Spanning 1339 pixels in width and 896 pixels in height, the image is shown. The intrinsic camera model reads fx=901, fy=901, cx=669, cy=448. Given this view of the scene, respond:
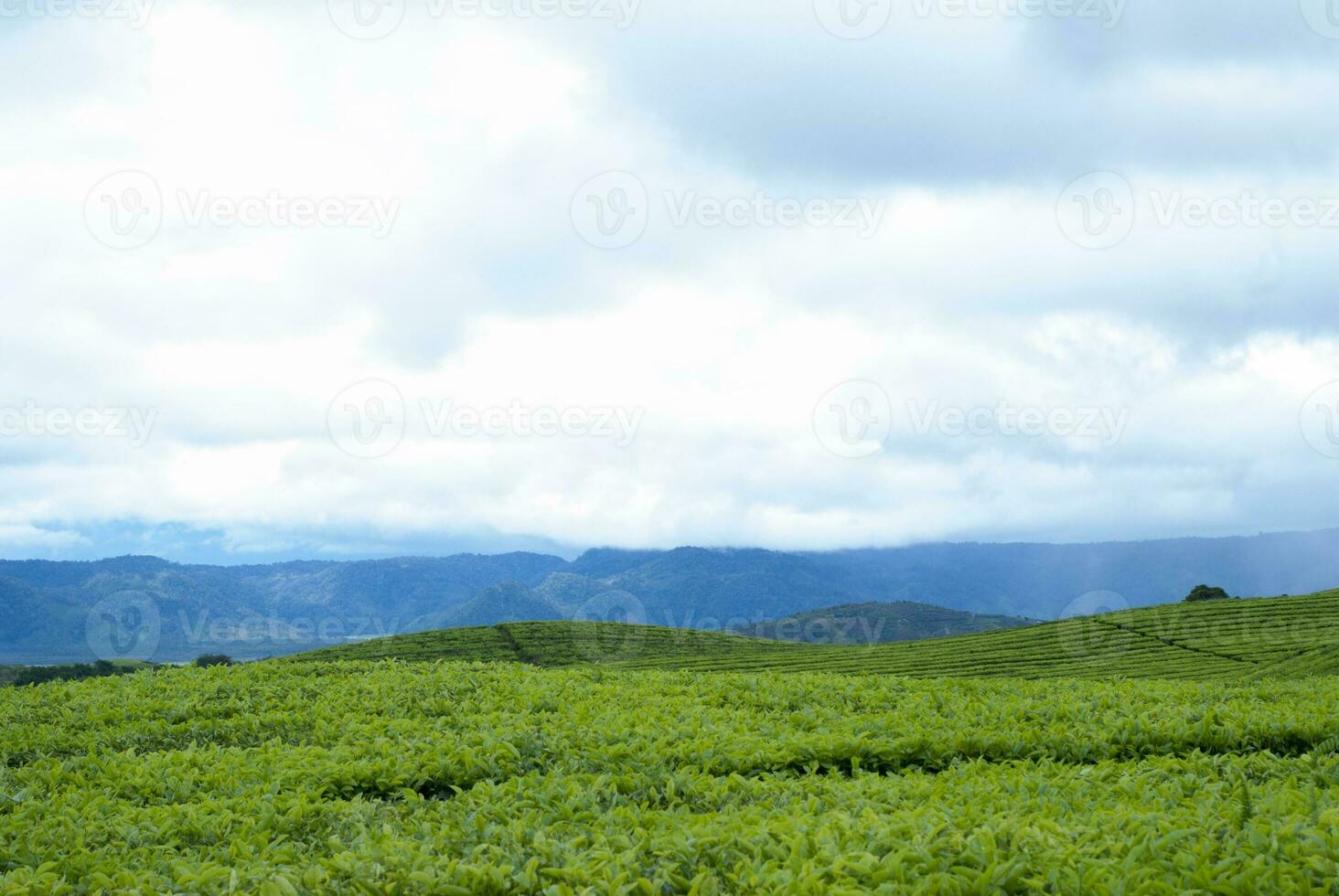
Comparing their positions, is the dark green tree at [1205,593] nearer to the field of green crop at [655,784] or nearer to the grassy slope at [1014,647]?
the grassy slope at [1014,647]

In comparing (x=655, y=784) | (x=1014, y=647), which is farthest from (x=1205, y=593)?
(x=655, y=784)

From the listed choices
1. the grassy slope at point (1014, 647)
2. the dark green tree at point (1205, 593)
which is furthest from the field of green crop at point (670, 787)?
the dark green tree at point (1205, 593)

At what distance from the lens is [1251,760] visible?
7418 millimetres

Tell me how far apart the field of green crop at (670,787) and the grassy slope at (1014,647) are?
14.7 m

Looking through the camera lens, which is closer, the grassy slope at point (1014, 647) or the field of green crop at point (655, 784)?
the field of green crop at point (655, 784)

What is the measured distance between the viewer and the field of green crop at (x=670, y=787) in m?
4.62

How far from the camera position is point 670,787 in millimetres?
6488

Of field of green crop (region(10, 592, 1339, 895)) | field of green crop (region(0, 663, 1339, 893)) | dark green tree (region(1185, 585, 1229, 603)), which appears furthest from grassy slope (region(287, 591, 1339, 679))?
dark green tree (region(1185, 585, 1229, 603))

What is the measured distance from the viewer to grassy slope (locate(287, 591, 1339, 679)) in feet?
90.1

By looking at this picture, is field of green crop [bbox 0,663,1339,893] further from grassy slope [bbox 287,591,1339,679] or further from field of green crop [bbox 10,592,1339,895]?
grassy slope [bbox 287,591,1339,679]

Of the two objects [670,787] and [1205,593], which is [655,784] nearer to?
[670,787]

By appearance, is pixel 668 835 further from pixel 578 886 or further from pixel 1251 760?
pixel 1251 760

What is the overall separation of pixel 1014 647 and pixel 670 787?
30.6 metres

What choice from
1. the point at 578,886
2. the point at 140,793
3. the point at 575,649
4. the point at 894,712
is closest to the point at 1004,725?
the point at 894,712
